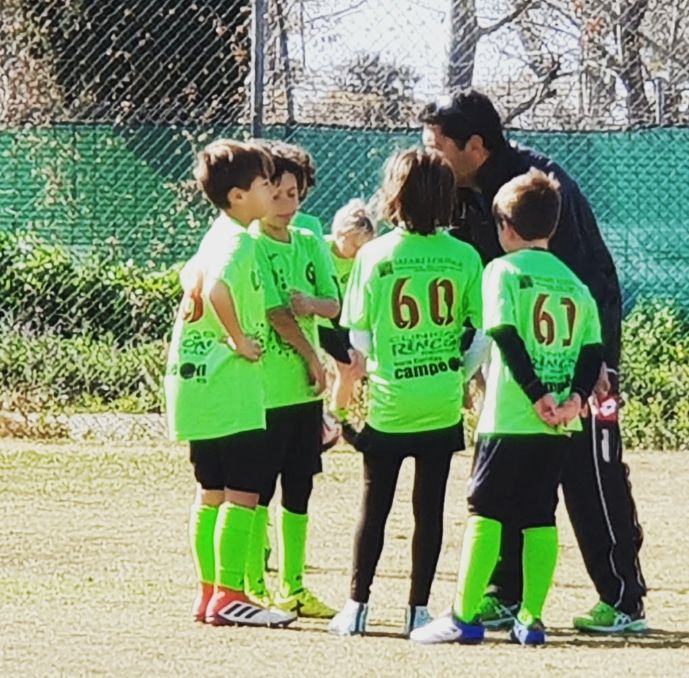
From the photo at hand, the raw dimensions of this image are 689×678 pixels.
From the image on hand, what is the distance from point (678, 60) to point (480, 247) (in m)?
6.25

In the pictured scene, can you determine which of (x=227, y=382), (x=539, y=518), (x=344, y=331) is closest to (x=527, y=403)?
(x=539, y=518)

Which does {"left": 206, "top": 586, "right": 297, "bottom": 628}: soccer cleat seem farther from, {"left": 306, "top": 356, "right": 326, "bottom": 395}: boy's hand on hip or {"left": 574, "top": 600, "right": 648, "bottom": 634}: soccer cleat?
{"left": 574, "top": 600, "right": 648, "bottom": 634}: soccer cleat

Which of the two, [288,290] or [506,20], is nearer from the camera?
[288,290]

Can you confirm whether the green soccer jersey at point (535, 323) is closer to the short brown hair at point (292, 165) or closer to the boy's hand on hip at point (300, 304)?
the boy's hand on hip at point (300, 304)

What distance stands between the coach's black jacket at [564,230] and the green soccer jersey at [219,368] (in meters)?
0.73

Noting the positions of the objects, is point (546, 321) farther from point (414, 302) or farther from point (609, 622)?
point (609, 622)

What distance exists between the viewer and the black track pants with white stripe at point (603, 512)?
7.13 m

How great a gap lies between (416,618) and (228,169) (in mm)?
1571

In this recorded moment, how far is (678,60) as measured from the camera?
43.0 ft

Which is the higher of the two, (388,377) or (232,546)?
(388,377)

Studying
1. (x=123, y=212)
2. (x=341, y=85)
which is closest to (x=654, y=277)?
(x=341, y=85)

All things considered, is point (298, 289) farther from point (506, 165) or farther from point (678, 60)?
point (678, 60)

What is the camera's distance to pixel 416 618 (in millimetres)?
6828

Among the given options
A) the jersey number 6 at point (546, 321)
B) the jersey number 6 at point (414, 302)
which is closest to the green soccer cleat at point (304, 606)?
the jersey number 6 at point (414, 302)
